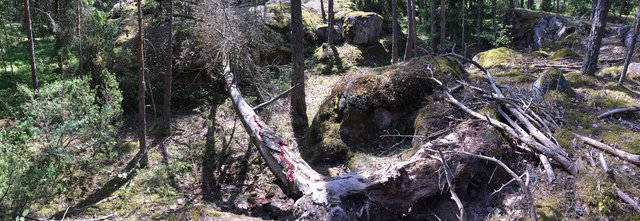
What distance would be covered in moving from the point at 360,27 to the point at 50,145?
570 inches

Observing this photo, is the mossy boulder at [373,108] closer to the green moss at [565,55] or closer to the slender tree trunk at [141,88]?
the slender tree trunk at [141,88]

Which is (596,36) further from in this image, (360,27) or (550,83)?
(360,27)

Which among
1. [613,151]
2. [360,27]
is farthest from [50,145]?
[360,27]

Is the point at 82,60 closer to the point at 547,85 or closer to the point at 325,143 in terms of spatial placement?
the point at 325,143

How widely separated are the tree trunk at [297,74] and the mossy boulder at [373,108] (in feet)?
6.99

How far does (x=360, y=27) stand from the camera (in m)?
17.6

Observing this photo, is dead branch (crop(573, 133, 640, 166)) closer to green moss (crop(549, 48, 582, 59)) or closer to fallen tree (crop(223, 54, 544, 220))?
fallen tree (crop(223, 54, 544, 220))

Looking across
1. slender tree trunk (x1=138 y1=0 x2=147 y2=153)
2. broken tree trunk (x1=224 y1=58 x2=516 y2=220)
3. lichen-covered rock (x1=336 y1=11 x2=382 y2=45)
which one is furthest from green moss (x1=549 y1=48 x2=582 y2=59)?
slender tree trunk (x1=138 y1=0 x2=147 y2=153)

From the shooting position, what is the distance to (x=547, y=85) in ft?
24.1

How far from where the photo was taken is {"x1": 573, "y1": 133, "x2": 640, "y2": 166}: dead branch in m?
4.65

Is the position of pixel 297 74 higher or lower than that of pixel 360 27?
lower

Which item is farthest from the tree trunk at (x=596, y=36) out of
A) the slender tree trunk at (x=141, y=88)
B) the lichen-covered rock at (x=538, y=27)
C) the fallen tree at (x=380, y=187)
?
the slender tree trunk at (x=141, y=88)

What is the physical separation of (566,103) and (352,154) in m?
4.64

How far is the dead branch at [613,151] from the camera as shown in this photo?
4.65m
